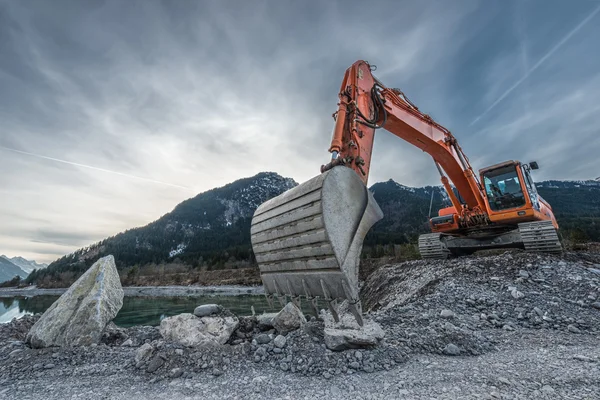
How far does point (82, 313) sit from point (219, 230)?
150 meters

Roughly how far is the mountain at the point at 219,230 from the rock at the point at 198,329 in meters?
51.6

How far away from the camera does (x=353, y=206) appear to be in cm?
396

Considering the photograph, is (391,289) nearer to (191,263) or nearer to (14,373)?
(14,373)

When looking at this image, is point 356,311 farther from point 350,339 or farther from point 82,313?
point 82,313

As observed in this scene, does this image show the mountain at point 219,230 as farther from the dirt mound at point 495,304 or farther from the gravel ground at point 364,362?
the gravel ground at point 364,362

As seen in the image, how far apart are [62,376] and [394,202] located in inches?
5233

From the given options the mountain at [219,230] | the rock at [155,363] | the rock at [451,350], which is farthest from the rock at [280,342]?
the mountain at [219,230]

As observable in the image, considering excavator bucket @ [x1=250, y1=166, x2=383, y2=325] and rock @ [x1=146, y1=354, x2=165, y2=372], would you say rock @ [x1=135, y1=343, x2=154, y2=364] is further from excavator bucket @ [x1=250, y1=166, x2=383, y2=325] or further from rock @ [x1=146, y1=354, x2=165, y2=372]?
excavator bucket @ [x1=250, y1=166, x2=383, y2=325]

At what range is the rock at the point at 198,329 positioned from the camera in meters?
4.36

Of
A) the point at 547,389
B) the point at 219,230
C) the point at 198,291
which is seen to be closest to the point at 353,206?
the point at 547,389

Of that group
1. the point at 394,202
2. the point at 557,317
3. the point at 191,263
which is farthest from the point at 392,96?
the point at 394,202

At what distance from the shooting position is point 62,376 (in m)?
3.86

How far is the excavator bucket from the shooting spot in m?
3.59

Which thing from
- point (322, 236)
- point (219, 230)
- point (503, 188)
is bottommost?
point (322, 236)
